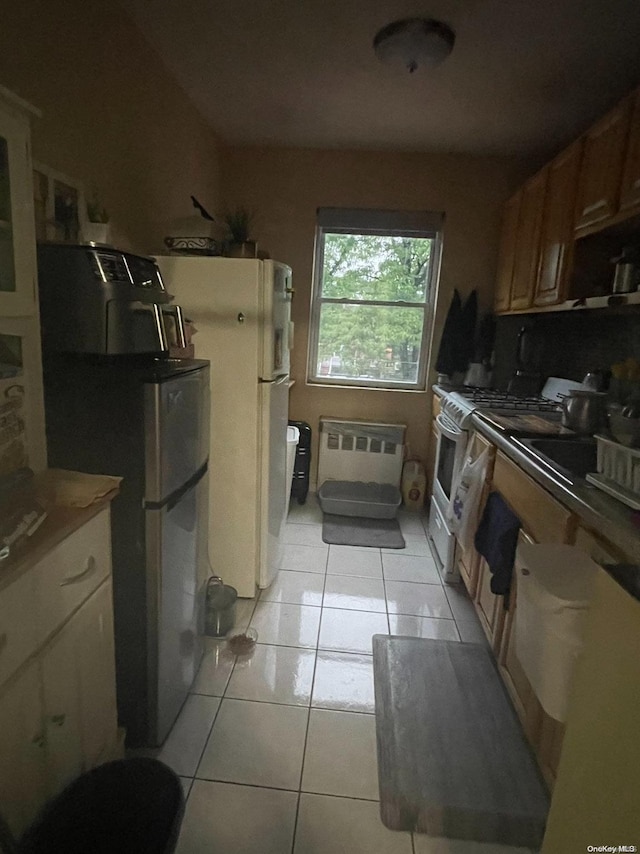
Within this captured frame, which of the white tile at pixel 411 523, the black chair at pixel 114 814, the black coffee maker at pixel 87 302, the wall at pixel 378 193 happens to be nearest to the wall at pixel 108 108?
the black coffee maker at pixel 87 302

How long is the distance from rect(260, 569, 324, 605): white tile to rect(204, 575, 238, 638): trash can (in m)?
0.27

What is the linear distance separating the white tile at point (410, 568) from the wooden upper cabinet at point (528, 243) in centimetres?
158

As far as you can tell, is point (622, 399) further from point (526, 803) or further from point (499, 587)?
point (526, 803)

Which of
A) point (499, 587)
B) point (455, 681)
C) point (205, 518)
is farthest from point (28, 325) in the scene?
point (455, 681)

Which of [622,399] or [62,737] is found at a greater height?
[622,399]

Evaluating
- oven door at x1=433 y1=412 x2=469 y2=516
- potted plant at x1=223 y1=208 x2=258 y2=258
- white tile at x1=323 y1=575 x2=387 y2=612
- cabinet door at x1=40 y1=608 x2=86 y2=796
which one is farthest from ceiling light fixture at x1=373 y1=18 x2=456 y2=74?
white tile at x1=323 y1=575 x2=387 y2=612

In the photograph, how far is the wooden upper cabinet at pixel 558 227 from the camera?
230 cm

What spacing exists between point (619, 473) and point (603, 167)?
4.73ft

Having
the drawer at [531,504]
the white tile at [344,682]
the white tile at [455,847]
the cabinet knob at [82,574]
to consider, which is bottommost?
the white tile at [455,847]

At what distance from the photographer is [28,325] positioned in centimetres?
121

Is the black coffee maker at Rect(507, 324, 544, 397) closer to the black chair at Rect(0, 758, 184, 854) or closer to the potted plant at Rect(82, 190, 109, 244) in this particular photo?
the potted plant at Rect(82, 190, 109, 244)

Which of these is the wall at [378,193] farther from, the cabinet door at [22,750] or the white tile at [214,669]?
the cabinet door at [22,750]

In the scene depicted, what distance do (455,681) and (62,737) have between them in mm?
1421

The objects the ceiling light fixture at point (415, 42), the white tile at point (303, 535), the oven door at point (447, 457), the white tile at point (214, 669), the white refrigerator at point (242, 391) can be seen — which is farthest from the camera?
the white tile at point (303, 535)
